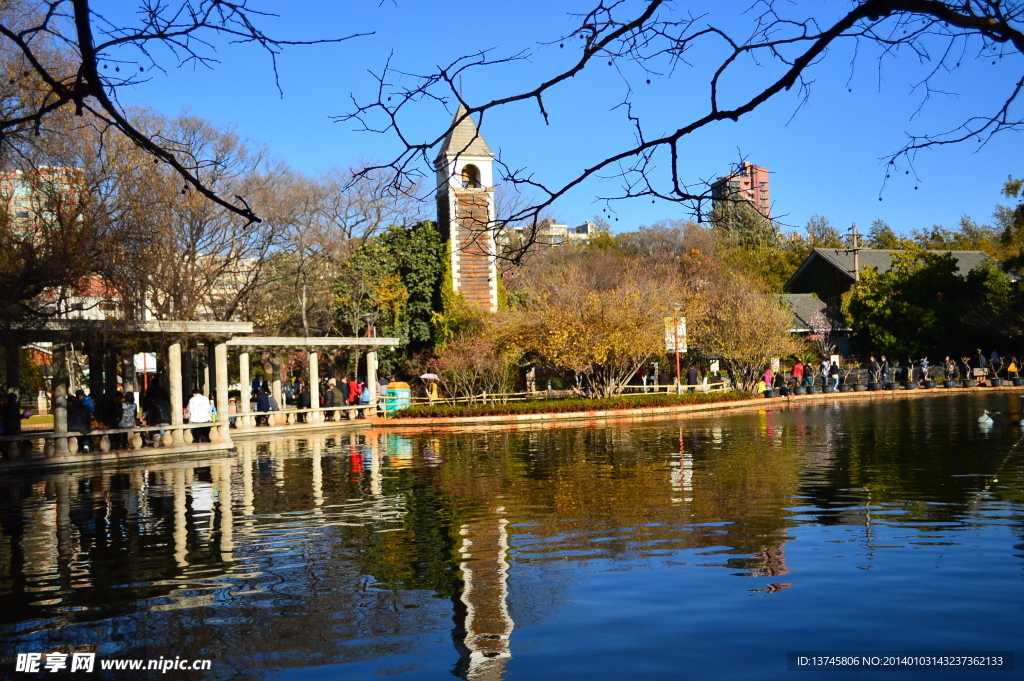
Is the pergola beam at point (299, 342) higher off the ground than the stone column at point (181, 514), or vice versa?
the pergola beam at point (299, 342)

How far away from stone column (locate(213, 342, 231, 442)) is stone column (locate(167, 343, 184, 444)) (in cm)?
116

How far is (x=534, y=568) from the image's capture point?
9398 mm

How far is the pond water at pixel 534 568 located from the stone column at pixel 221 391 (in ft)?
20.8

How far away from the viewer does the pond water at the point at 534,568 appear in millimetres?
6812

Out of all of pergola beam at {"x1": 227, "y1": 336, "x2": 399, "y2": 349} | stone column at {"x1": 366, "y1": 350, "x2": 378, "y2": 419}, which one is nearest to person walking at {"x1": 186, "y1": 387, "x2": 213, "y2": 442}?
pergola beam at {"x1": 227, "y1": 336, "x2": 399, "y2": 349}

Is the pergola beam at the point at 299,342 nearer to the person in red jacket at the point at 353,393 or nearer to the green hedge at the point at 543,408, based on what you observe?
the person in red jacket at the point at 353,393

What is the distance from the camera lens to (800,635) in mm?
6934

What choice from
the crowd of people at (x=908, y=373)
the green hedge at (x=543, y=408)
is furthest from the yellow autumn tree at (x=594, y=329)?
the crowd of people at (x=908, y=373)

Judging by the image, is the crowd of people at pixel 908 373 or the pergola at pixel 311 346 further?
the crowd of people at pixel 908 373

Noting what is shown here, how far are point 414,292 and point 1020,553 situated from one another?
3861cm

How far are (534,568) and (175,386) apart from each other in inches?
680

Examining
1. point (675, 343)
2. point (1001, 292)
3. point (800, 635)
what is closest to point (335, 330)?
point (675, 343)

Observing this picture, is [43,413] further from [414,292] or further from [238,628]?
[238,628]

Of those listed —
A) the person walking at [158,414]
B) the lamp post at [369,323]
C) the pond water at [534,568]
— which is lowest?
the pond water at [534,568]
